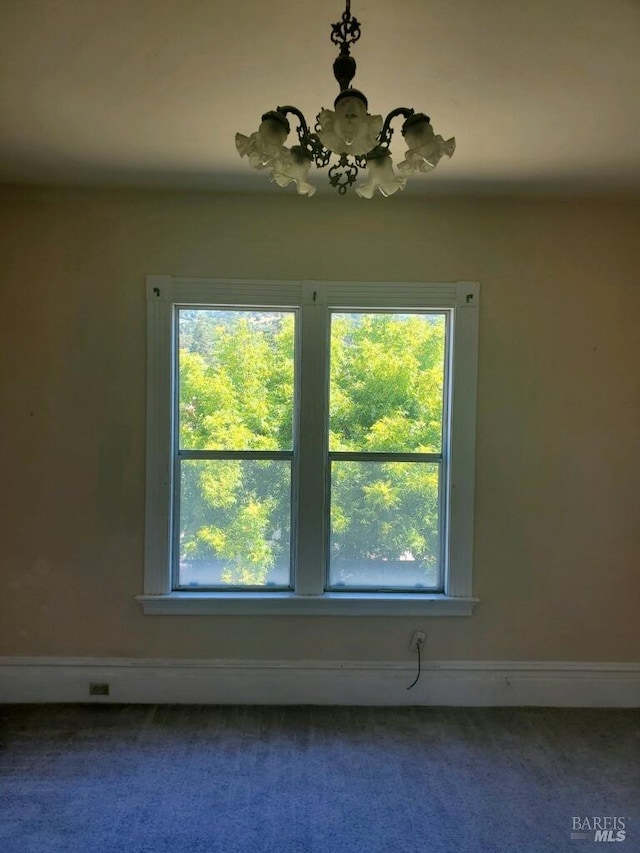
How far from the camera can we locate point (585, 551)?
2658 millimetres

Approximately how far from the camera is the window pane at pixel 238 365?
8.62 ft

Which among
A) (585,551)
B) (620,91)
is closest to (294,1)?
(620,91)

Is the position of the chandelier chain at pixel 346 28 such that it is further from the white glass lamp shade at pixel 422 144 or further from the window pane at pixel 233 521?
the window pane at pixel 233 521

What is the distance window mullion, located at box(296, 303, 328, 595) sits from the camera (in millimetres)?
2588

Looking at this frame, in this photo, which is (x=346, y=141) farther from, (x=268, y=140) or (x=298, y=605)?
(x=298, y=605)

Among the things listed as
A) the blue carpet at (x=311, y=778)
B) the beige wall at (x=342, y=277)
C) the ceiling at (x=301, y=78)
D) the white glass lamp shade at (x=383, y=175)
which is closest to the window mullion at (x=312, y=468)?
the beige wall at (x=342, y=277)

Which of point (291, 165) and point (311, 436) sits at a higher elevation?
point (291, 165)

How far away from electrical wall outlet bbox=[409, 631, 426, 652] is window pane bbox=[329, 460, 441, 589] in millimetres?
237

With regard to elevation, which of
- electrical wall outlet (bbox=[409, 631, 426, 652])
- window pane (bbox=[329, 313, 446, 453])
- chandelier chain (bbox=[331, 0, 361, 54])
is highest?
chandelier chain (bbox=[331, 0, 361, 54])

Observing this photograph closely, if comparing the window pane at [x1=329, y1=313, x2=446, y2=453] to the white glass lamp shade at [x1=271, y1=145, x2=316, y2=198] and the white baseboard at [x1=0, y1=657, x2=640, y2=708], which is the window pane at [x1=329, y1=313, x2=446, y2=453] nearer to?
the white baseboard at [x1=0, y1=657, x2=640, y2=708]

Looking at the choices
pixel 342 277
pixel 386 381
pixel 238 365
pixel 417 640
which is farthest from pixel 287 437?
pixel 417 640

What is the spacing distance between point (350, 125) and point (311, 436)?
1.69 m

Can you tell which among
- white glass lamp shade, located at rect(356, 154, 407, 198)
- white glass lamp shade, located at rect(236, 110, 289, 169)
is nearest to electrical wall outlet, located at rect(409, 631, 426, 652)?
white glass lamp shade, located at rect(356, 154, 407, 198)

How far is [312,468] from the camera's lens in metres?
2.62
